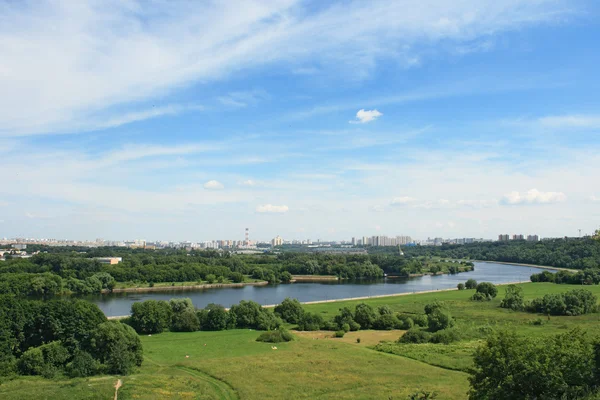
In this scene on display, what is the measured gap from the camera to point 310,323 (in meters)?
32.0

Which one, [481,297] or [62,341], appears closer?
[62,341]

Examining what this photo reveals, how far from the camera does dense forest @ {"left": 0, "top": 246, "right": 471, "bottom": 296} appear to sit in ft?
167

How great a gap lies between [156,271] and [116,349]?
47.3 metres

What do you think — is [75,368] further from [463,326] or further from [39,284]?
[39,284]

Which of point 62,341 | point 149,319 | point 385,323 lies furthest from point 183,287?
point 62,341

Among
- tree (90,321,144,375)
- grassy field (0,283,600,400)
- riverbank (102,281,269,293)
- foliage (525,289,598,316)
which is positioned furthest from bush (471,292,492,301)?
tree (90,321,144,375)

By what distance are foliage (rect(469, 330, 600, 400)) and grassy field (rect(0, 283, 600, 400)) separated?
11.7 feet

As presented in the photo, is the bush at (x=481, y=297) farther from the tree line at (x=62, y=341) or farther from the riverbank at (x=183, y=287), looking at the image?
the tree line at (x=62, y=341)

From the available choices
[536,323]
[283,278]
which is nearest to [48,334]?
[536,323]

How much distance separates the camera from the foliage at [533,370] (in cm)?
1211

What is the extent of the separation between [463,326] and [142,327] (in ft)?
67.7

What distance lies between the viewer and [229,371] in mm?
19578

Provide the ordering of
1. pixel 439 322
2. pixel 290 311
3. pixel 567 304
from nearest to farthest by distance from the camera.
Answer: pixel 439 322 < pixel 290 311 < pixel 567 304

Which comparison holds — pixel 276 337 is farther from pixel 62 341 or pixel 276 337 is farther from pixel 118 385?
pixel 118 385
